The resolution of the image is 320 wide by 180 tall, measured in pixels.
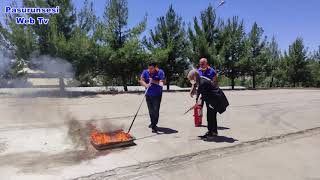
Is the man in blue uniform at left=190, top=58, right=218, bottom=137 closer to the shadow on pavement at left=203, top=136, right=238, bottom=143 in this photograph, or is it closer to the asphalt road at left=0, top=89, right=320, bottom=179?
the shadow on pavement at left=203, top=136, right=238, bottom=143

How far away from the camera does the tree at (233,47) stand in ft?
107

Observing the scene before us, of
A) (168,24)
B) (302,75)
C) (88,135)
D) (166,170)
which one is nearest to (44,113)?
(88,135)

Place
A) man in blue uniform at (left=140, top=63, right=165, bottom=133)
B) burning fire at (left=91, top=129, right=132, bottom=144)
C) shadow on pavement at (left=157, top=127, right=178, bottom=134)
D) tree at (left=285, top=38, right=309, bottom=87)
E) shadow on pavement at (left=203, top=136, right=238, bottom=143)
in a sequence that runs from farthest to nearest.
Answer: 1. tree at (left=285, top=38, right=309, bottom=87)
2. shadow on pavement at (left=157, top=127, right=178, bottom=134)
3. man in blue uniform at (left=140, top=63, right=165, bottom=133)
4. shadow on pavement at (left=203, top=136, right=238, bottom=143)
5. burning fire at (left=91, top=129, right=132, bottom=144)

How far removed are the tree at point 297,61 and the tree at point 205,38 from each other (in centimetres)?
1194

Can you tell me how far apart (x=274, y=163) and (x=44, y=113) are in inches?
304

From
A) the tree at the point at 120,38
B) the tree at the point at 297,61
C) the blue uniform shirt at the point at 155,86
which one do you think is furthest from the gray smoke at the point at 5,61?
the tree at the point at 297,61

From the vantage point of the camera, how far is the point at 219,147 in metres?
6.99

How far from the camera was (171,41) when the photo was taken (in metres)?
28.9

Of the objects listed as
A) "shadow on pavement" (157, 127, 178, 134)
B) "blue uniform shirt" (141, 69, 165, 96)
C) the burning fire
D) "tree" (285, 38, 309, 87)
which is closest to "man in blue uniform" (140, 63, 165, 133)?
"blue uniform shirt" (141, 69, 165, 96)

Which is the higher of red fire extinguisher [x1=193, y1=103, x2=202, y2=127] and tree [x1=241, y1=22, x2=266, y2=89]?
tree [x1=241, y1=22, x2=266, y2=89]

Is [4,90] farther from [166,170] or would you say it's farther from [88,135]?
[166,170]

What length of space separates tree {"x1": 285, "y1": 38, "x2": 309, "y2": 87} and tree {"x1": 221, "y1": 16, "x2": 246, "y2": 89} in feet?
30.0

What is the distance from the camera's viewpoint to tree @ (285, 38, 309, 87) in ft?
130

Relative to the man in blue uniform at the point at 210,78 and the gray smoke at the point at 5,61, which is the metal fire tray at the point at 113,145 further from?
the gray smoke at the point at 5,61
